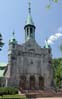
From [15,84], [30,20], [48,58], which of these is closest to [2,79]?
[15,84]

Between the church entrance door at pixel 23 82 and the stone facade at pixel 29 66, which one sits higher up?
the stone facade at pixel 29 66

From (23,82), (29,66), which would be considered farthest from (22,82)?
(29,66)

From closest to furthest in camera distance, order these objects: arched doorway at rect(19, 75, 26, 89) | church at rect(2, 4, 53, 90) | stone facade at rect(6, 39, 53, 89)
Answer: arched doorway at rect(19, 75, 26, 89), church at rect(2, 4, 53, 90), stone facade at rect(6, 39, 53, 89)

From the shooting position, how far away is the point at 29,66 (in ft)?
189

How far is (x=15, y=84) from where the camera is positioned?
2135 inches

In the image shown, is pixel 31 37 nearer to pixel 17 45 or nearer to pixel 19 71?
pixel 17 45

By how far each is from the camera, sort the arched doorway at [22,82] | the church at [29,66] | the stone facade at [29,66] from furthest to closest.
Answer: the stone facade at [29,66] → the church at [29,66] → the arched doorway at [22,82]

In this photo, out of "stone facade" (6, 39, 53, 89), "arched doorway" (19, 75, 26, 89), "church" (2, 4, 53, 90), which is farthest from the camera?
"stone facade" (6, 39, 53, 89)

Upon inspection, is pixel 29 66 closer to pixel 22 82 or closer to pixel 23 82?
pixel 23 82

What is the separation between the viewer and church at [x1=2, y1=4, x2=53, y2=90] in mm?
55969

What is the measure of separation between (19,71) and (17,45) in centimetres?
646

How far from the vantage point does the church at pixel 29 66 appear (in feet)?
184

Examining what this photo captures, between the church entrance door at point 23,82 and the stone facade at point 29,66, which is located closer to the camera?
the church entrance door at point 23,82

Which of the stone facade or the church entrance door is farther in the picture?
the stone facade
